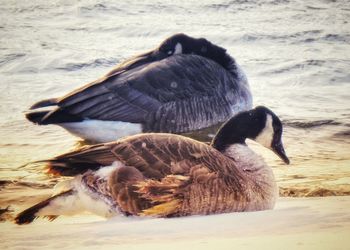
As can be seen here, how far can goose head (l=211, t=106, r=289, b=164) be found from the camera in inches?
216

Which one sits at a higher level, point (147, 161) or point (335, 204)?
point (147, 161)

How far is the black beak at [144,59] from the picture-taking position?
8.00 metres

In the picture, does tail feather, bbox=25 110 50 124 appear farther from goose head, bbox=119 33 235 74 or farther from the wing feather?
goose head, bbox=119 33 235 74

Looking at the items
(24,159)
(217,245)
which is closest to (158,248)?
(217,245)

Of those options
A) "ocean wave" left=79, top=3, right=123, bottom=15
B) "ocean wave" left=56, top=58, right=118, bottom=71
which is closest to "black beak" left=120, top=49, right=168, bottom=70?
"ocean wave" left=56, top=58, right=118, bottom=71

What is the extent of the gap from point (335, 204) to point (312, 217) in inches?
21.1

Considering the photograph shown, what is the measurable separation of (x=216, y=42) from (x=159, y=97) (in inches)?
171

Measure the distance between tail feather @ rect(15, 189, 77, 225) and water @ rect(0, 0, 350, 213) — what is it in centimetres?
104

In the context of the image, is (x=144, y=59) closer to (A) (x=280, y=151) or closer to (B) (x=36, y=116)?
(B) (x=36, y=116)

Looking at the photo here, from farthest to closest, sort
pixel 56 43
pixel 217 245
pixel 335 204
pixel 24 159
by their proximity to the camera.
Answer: pixel 56 43 → pixel 24 159 → pixel 335 204 → pixel 217 245

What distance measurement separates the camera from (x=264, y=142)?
5934 mm

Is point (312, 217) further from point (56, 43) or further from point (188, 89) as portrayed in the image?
point (56, 43)

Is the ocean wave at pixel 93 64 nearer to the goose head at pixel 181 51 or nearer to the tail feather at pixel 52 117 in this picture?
the goose head at pixel 181 51

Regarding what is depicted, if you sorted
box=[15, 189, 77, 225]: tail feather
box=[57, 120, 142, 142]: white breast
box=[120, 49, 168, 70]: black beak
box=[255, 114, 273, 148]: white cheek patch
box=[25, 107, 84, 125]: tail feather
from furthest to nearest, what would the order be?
box=[120, 49, 168, 70]: black beak → box=[57, 120, 142, 142]: white breast → box=[25, 107, 84, 125]: tail feather → box=[255, 114, 273, 148]: white cheek patch → box=[15, 189, 77, 225]: tail feather
